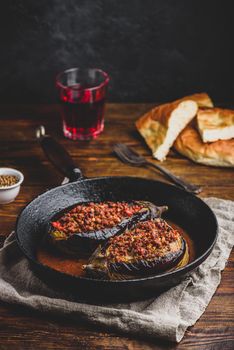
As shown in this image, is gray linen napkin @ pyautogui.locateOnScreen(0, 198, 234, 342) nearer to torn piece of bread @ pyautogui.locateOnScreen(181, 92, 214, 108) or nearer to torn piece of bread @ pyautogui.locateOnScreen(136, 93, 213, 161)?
torn piece of bread @ pyautogui.locateOnScreen(136, 93, 213, 161)

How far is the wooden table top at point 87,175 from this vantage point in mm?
1688

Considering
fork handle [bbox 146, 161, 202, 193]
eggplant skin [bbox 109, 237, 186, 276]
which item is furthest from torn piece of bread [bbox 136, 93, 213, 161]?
eggplant skin [bbox 109, 237, 186, 276]

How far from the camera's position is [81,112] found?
2.81m

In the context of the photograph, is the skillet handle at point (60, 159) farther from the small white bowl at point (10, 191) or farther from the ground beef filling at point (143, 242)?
the ground beef filling at point (143, 242)

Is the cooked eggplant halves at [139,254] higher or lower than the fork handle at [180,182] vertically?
higher

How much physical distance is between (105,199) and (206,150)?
61 cm

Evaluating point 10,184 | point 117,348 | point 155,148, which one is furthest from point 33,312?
point 155,148

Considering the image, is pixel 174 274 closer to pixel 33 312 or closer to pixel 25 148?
pixel 33 312

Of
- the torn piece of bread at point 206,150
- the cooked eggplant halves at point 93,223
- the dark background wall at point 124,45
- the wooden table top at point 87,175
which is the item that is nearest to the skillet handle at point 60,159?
the wooden table top at point 87,175

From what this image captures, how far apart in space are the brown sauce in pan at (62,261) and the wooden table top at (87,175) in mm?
156

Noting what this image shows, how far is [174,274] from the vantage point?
1.69 m

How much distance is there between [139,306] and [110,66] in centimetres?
178

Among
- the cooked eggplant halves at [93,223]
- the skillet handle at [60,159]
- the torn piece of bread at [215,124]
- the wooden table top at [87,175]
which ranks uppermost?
the cooked eggplant halves at [93,223]

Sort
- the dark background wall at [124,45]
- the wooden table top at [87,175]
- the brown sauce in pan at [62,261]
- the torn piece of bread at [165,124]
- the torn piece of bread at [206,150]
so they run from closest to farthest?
the wooden table top at [87,175], the brown sauce in pan at [62,261], the torn piece of bread at [206,150], the torn piece of bread at [165,124], the dark background wall at [124,45]
